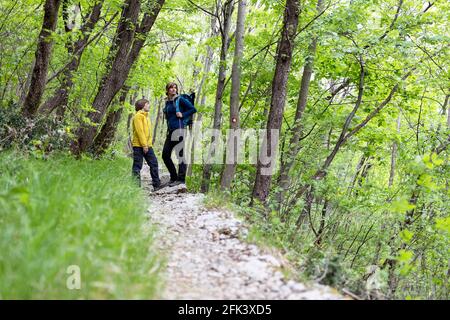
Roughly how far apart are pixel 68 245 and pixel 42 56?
6174mm

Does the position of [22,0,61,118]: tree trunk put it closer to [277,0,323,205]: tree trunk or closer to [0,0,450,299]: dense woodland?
[0,0,450,299]: dense woodland

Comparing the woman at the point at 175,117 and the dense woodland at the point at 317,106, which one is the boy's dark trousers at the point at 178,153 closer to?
the woman at the point at 175,117

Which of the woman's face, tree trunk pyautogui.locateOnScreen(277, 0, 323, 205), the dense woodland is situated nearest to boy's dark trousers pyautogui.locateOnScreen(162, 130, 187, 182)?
the woman's face

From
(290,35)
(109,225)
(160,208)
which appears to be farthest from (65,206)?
(290,35)

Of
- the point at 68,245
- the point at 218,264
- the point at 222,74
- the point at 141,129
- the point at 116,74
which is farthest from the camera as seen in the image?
the point at 222,74

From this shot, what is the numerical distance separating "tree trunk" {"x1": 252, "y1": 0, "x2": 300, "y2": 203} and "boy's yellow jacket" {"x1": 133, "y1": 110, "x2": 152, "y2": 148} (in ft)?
8.43

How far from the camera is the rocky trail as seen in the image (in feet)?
11.8

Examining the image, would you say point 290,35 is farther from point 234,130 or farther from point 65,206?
point 65,206

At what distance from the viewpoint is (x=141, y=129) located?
8.59m

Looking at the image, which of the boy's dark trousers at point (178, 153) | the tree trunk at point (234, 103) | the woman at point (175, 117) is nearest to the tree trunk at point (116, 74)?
the woman at point (175, 117)

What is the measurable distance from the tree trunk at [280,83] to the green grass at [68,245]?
11.9ft

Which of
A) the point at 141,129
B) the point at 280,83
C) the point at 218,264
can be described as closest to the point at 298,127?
the point at 280,83

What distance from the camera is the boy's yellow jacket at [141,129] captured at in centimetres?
858

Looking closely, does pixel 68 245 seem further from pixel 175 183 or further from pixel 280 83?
pixel 175 183
